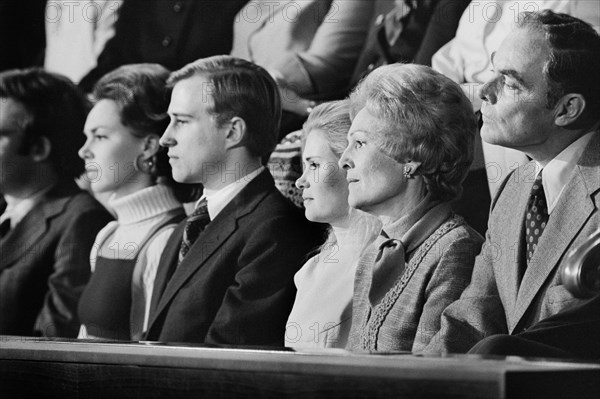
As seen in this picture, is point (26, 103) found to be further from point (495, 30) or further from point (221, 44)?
point (495, 30)

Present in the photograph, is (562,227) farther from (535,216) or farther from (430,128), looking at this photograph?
(430,128)

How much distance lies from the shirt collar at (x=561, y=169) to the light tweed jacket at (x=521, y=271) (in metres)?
0.02

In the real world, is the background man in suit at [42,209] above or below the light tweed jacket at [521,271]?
below

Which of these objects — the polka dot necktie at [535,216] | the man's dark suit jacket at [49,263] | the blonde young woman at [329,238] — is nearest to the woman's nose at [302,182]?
the blonde young woman at [329,238]

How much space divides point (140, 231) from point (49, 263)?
57 cm

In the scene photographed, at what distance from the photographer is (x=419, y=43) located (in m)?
3.76

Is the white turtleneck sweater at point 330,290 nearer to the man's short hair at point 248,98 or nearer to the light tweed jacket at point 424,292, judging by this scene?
the light tweed jacket at point 424,292

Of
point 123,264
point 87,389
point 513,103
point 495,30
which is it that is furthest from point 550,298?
point 123,264

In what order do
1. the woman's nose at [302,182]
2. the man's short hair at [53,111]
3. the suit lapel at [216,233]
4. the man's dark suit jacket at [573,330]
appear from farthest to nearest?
1. the man's short hair at [53,111]
2. the suit lapel at [216,233]
3. the woman's nose at [302,182]
4. the man's dark suit jacket at [573,330]

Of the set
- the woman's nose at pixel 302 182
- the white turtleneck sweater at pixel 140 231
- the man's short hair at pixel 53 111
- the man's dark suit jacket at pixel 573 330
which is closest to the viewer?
the man's dark suit jacket at pixel 573 330

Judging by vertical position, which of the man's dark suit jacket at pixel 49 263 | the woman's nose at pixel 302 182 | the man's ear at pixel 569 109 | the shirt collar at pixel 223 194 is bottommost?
the man's dark suit jacket at pixel 49 263

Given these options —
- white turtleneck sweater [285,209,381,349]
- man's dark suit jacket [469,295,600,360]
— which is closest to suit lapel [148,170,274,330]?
white turtleneck sweater [285,209,381,349]

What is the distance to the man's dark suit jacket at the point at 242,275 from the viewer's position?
12.9 ft

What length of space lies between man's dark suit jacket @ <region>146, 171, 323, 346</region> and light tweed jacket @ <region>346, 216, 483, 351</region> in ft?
1.87
